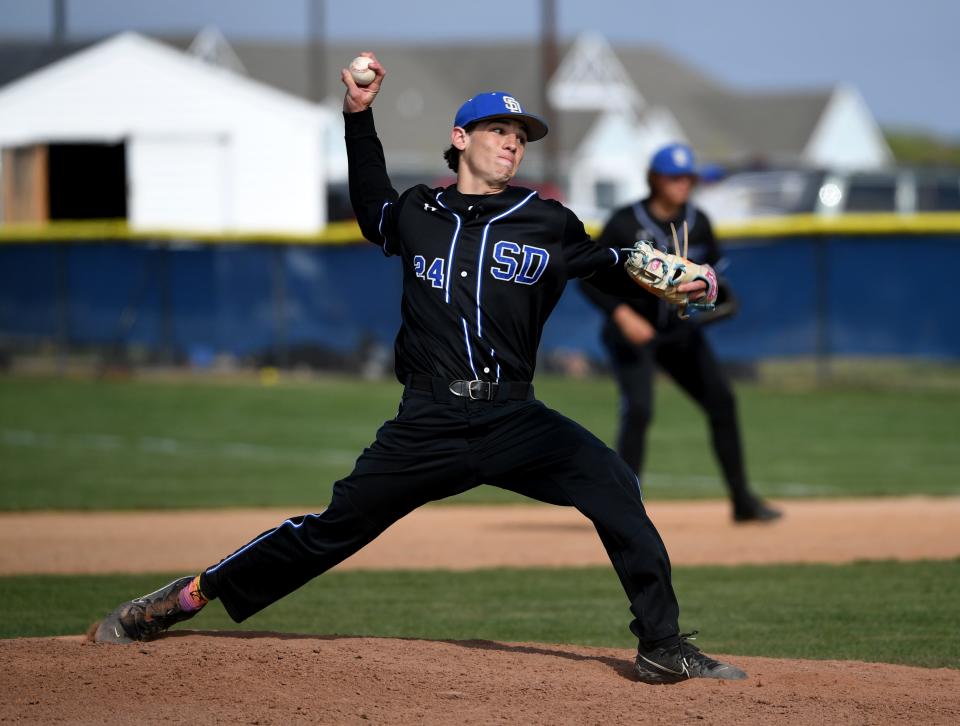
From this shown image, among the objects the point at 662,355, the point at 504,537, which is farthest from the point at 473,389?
the point at 504,537

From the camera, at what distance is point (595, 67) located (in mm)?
65562

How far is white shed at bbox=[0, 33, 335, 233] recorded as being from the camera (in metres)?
21.3

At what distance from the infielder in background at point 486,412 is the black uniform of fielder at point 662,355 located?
3.58 m

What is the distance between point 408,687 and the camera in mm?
5094

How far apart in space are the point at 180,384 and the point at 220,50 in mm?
13754

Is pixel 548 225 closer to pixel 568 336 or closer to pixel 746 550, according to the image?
pixel 746 550

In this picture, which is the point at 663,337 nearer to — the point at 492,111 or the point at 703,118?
the point at 492,111

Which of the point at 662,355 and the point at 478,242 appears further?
the point at 662,355

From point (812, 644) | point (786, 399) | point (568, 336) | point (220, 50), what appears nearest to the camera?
point (812, 644)

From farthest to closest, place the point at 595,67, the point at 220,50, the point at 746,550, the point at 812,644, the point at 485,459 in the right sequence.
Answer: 1. the point at 595,67
2. the point at 220,50
3. the point at 746,550
4. the point at 812,644
5. the point at 485,459

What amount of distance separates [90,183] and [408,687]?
20.3 meters

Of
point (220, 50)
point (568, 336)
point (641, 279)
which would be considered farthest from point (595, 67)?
point (641, 279)

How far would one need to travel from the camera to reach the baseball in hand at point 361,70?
5426 millimetres

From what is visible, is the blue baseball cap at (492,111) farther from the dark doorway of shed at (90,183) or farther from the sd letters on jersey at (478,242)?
the dark doorway of shed at (90,183)
